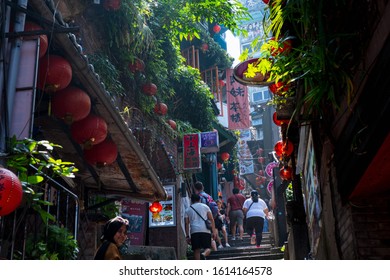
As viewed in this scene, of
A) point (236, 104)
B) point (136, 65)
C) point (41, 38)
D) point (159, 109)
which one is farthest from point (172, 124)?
point (41, 38)

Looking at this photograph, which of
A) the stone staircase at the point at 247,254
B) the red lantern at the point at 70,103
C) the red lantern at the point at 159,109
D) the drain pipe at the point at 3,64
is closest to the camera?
the drain pipe at the point at 3,64

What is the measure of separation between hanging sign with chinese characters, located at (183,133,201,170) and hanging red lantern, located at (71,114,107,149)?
30.6 ft

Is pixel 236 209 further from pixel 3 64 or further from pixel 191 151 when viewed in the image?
pixel 3 64

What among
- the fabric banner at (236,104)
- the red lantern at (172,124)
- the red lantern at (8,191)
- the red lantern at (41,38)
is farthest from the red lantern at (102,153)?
the fabric banner at (236,104)

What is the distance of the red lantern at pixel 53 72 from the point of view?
6.66 m

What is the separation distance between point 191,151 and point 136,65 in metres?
4.60

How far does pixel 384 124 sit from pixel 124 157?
567 centimetres

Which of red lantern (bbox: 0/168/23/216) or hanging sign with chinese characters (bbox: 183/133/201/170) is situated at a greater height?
hanging sign with chinese characters (bbox: 183/133/201/170)

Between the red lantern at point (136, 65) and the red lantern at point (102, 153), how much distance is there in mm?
5249

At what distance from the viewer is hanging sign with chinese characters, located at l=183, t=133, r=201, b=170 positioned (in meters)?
16.9

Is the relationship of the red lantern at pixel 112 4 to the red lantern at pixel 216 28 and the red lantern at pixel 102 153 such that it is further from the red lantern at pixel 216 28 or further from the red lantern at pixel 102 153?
the red lantern at pixel 216 28

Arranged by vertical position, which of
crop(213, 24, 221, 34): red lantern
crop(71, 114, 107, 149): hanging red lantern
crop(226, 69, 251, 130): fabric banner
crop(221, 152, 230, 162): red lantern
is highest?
crop(213, 24, 221, 34): red lantern

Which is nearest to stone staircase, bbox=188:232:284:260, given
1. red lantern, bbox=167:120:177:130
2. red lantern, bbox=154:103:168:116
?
red lantern, bbox=154:103:168:116

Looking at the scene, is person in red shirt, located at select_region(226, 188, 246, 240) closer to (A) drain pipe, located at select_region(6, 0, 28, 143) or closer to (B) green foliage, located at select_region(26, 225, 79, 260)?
(B) green foliage, located at select_region(26, 225, 79, 260)
